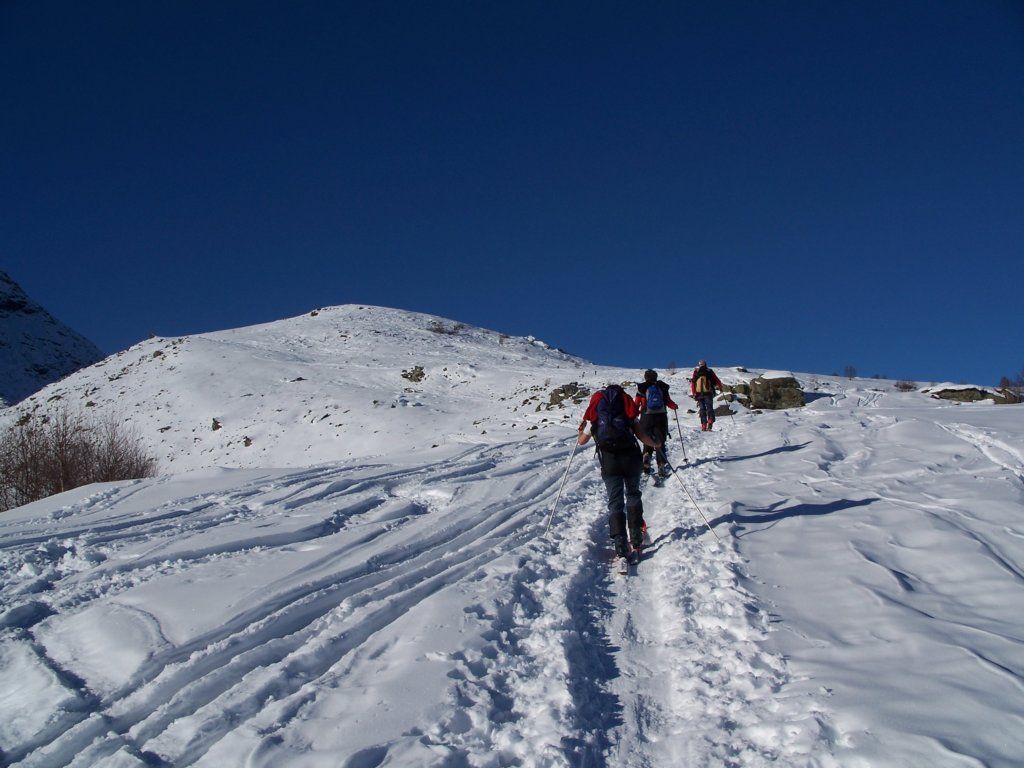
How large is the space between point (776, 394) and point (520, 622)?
2249cm

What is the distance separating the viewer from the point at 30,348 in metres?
93.6

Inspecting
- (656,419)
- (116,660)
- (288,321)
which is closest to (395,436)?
(656,419)

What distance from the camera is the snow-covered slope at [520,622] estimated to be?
3596 millimetres

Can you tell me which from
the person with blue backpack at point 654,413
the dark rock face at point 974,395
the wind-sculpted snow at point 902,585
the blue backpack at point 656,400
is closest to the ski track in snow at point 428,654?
the wind-sculpted snow at point 902,585

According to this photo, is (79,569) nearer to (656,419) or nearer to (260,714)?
(260,714)

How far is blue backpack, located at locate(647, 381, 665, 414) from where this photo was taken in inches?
449

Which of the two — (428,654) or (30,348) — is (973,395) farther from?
(30,348)

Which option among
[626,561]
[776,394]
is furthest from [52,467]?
[776,394]

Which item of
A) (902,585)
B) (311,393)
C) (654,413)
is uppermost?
(311,393)

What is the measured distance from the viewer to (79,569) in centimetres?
661

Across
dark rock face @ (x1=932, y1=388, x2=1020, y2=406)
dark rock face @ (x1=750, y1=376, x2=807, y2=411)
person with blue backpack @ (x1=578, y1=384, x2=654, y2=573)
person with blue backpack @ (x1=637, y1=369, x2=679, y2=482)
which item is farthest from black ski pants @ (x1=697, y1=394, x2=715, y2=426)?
dark rock face @ (x1=932, y1=388, x2=1020, y2=406)

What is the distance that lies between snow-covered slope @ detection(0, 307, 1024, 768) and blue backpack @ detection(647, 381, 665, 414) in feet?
4.74

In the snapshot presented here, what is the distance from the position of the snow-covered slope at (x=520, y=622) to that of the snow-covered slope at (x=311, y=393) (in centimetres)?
960

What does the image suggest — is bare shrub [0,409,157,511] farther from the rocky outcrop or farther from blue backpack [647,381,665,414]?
the rocky outcrop
